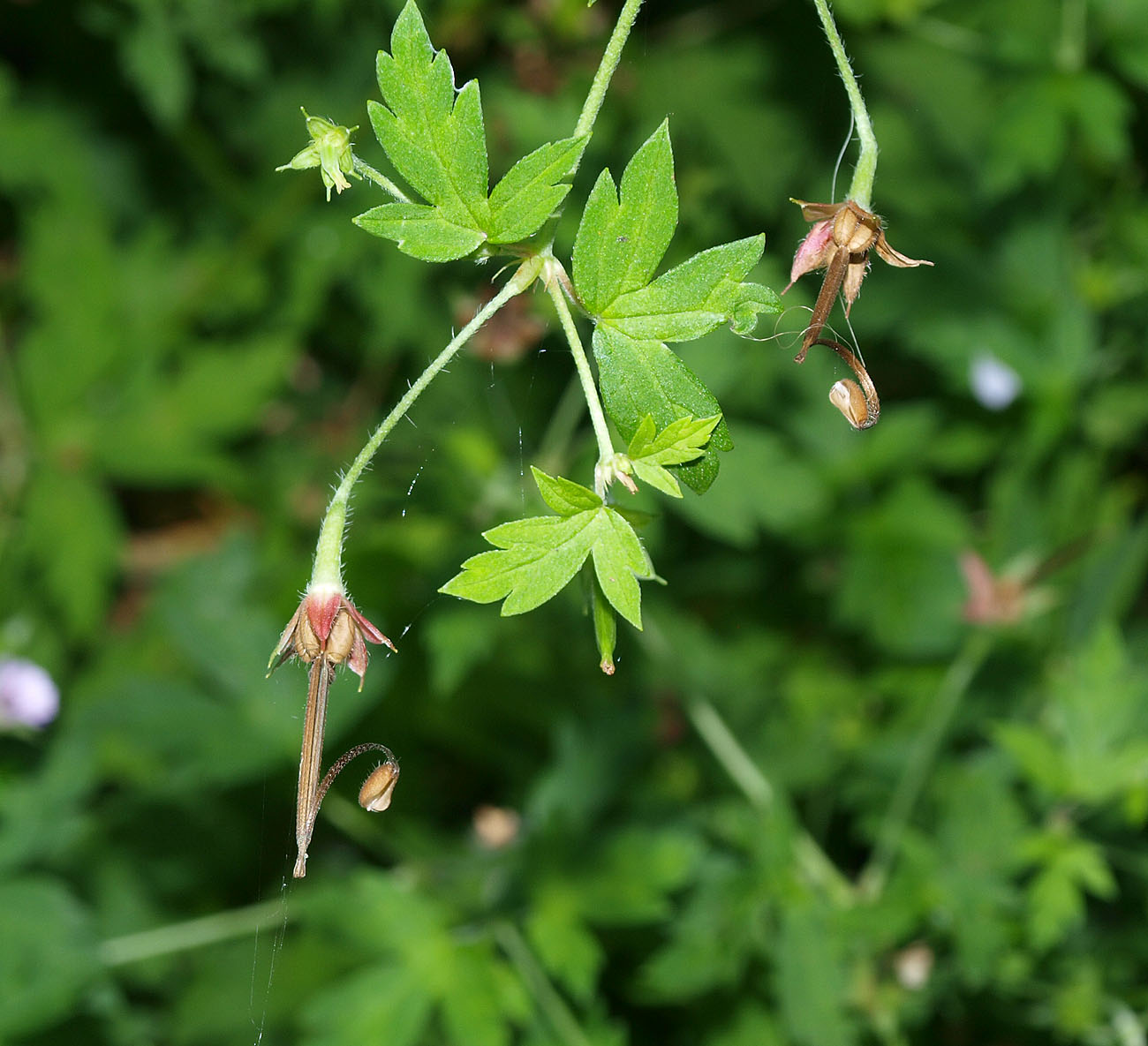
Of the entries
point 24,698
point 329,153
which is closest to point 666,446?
point 329,153

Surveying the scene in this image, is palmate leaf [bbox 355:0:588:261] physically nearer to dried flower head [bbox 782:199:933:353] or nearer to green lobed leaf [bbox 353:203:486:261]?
green lobed leaf [bbox 353:203:486:261]

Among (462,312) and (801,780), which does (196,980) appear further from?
(462,312)

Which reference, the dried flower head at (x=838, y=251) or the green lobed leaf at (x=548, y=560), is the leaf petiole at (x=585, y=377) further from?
the dried flower head at (x=838, y=251)

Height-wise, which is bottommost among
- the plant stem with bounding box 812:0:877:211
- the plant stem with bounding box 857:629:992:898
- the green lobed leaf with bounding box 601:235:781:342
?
the plant stem with bounding box 857:629:992:898

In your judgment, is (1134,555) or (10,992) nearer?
(10,992)

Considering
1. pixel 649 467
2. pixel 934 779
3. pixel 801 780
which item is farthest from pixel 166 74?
pixel 934 779

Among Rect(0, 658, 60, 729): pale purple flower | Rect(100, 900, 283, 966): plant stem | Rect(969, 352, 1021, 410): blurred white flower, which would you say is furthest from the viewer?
Rect(969, 352, 1021, 410): blurred white flower

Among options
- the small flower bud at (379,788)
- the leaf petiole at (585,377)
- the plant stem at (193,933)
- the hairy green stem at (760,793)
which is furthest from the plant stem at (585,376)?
the plant stem at (193,933)

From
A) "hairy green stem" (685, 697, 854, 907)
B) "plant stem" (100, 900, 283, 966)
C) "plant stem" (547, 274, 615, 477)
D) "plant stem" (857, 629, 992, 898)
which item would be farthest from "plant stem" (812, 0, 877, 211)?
"plant stem" (100, 900, 283, 966)
